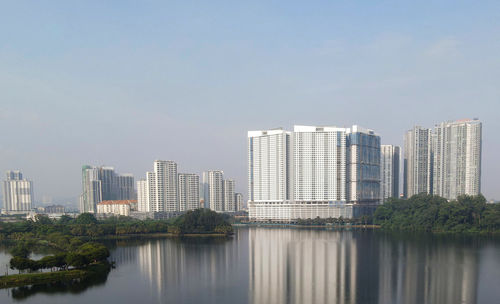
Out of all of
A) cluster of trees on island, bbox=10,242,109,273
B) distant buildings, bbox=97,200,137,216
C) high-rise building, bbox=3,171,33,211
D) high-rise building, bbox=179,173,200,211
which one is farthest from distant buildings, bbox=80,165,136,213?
cluster of trees on island, bbox=10,242,109,273

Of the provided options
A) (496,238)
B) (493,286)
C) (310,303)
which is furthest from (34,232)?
(496,238)

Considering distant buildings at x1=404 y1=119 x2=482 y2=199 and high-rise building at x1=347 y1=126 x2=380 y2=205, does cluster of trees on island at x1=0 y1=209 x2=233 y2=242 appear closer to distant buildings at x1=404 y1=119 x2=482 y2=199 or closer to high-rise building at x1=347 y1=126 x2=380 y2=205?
high-rise building at x1=347 y1=126 x2=380 y2=205

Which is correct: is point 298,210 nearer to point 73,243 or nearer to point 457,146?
point 457,146

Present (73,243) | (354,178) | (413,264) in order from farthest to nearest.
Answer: (354,178), (73,243), (413,264)

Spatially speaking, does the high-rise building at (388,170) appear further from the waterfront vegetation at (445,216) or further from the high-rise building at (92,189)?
the high-rise building at (92,189)

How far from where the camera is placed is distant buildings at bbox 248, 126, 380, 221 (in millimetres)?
46844

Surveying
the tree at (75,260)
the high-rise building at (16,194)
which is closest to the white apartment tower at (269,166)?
the tree at (75,260)

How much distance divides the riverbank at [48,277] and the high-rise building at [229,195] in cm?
5057

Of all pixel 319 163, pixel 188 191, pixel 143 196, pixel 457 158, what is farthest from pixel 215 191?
pixel 457 158

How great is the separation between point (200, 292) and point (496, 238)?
27.9 m

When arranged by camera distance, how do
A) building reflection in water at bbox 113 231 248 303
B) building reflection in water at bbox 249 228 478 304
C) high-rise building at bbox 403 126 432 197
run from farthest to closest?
high-rise building at bbox 403 126 432 197
building reflection in water at bbox 113 231 248 303
building reflection in water at bbox 249 228 478 304

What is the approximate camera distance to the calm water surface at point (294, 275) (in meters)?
14.0

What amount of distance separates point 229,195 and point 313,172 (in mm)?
25275

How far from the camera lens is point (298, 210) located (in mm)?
47750
